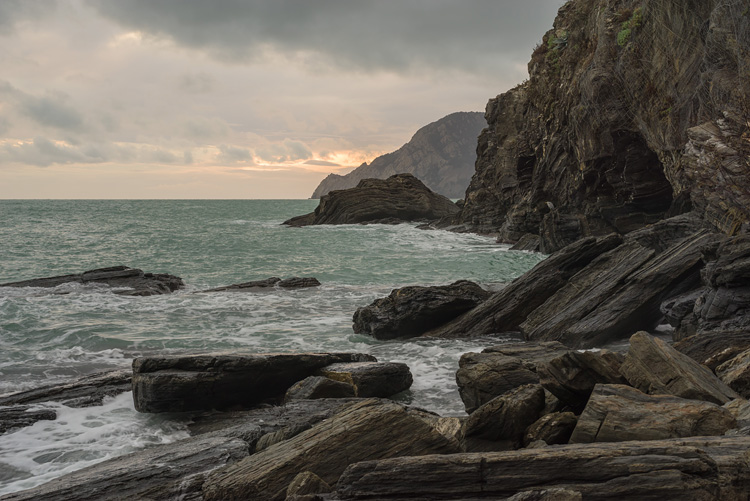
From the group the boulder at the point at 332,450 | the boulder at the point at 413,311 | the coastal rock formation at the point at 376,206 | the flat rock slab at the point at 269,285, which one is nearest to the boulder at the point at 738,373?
the boulder at the point at 332,450

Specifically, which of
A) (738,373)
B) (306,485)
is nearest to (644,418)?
(738,373)

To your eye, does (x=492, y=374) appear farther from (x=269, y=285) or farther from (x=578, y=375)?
(x=269, y=285)

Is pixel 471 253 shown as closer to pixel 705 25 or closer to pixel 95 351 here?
pixel 705 25

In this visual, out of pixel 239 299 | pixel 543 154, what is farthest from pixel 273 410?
pixel 543 154

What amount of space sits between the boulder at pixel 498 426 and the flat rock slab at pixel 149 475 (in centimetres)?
243

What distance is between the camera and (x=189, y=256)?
34.7m

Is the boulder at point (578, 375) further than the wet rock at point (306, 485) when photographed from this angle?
Yes

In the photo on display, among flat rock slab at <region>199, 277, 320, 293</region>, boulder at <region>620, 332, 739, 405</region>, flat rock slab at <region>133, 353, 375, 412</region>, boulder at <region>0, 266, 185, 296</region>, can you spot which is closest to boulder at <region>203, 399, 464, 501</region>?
boulder at <region>620, 332, 739, 405</region>

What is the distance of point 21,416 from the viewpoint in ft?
26.4

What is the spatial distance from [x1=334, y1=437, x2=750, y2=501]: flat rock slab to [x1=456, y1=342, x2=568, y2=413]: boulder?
352cm

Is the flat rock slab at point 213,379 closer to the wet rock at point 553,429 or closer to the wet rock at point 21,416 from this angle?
the wet rock at point 21,416

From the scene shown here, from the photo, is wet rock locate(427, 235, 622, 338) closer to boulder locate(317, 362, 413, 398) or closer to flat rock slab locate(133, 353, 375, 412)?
boulder locate(317, 362, 413, 398)

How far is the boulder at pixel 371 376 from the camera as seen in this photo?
28.8ft

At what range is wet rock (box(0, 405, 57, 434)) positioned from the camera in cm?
780
